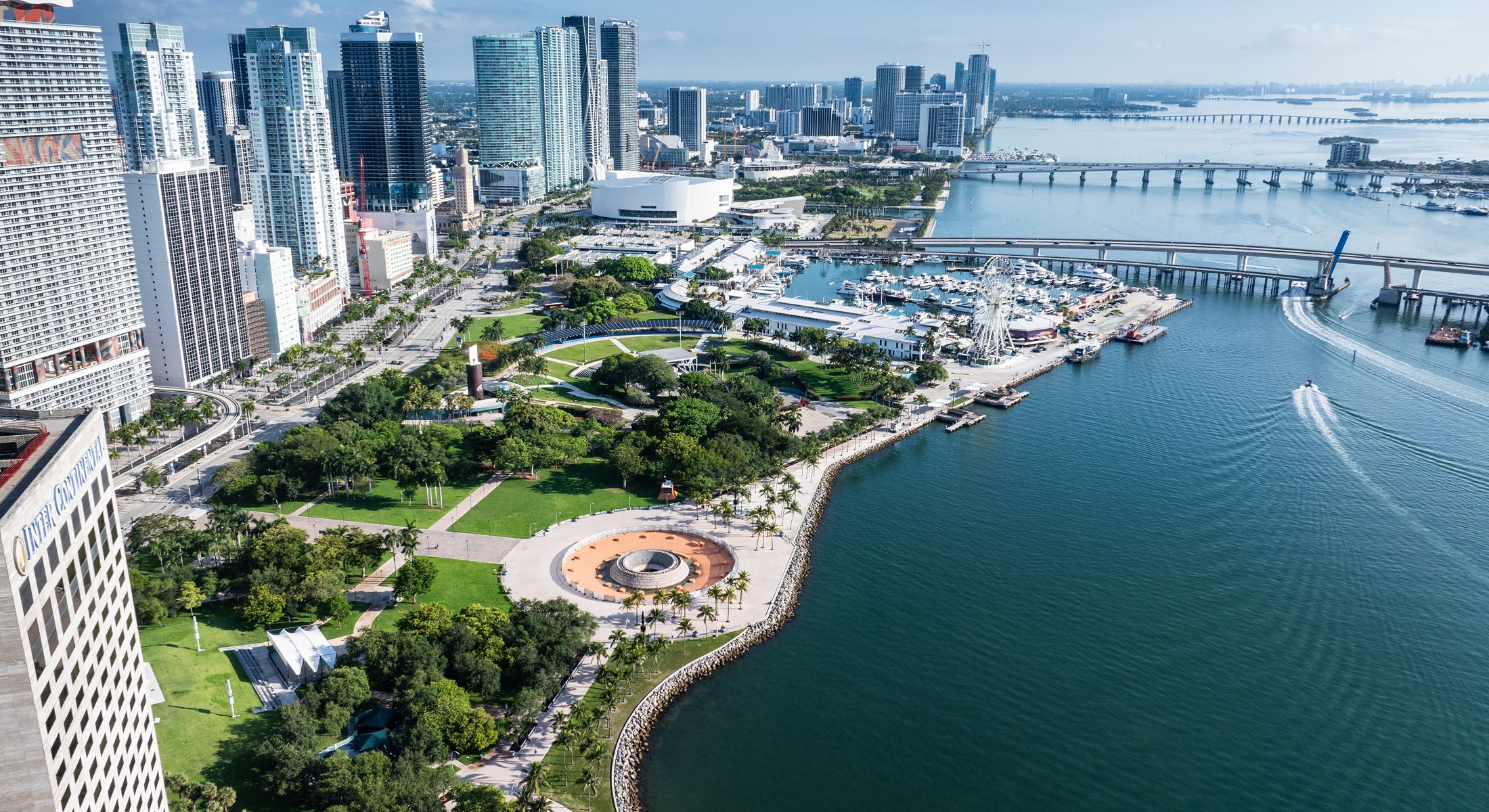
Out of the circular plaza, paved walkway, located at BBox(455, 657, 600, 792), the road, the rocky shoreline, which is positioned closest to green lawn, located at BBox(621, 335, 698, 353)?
the road

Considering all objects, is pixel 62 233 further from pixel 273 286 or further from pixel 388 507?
pixel 388 507

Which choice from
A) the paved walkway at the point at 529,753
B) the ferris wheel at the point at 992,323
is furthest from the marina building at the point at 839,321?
the paved walkway at the point at 529,753

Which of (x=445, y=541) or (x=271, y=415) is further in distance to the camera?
(x=271, y=415)

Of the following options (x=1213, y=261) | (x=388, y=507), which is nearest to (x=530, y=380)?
(x=388, y=507)

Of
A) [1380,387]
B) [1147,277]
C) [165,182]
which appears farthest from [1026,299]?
[165,182]

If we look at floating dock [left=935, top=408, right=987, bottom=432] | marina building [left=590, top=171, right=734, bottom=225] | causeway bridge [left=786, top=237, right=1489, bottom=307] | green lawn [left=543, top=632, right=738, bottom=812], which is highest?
marina building [left=590, top=171, right=734, bottom=225]

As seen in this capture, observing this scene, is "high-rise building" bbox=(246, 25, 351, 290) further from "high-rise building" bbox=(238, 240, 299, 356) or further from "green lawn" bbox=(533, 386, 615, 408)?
"green lawn" bbox=(533, 386, 615, 408)
